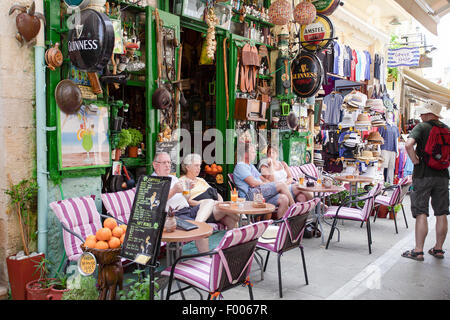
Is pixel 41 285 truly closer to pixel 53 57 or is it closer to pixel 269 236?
pixel 53 57

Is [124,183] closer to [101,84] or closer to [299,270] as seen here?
[101,84]

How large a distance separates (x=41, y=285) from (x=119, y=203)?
1289 millimetres

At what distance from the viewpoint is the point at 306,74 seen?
8.00 meters

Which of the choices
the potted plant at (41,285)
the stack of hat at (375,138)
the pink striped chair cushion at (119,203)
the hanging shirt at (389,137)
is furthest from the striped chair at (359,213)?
the hanging shirt at (389,137)

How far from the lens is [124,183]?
16.4 ft

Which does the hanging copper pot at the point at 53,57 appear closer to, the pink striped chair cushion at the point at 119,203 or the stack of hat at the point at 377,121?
the pink striped chair cushion at the point at 119,203

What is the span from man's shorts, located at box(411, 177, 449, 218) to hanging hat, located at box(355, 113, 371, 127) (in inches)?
201

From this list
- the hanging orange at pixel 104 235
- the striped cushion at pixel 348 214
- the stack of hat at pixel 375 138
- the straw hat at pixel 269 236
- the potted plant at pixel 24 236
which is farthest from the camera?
the stack of hat at pixel 375 138

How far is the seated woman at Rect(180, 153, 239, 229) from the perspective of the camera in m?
4.97

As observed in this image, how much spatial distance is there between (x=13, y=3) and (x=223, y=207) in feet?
10.2

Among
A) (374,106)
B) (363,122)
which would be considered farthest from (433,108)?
(374,106)

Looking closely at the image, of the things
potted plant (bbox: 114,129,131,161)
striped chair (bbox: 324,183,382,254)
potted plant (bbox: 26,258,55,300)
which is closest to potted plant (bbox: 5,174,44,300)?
potted plant (bbox: 26,258,55,300)

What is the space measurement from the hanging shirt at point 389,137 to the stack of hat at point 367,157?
177 centimetres

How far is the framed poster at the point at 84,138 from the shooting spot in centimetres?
415
